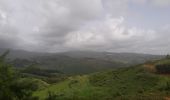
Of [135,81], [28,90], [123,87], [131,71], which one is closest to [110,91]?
[123,87]

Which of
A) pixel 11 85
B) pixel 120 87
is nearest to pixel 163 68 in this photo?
pixel 120 87

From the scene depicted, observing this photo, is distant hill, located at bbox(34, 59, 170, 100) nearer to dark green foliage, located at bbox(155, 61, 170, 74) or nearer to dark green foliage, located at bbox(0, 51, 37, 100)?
dark green foliage, located at bbox(155, 61, 170, 74)

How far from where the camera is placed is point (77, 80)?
56.1 m

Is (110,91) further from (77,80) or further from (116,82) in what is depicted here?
(77,80)

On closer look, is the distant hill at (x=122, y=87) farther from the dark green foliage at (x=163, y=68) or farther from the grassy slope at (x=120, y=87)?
the dark green foliage at (x=163, y=68)

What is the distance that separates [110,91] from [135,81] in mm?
6361

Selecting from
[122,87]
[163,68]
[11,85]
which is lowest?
[122,87]

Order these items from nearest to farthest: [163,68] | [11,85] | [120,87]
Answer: [11,85] → [120,87] → [163,68]

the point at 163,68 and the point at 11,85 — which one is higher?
the point at 11,85

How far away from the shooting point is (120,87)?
46.1 m

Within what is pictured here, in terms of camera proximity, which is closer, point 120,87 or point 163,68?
point 120,87

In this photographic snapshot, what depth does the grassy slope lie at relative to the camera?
39950mm

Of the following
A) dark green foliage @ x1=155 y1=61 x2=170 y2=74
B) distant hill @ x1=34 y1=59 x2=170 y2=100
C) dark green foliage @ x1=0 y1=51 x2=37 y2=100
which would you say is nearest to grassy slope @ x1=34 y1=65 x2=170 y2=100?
distant hill @ x1=34 y1=59 x2=170 y2=100

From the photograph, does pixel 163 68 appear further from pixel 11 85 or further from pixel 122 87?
pixel 11 85
